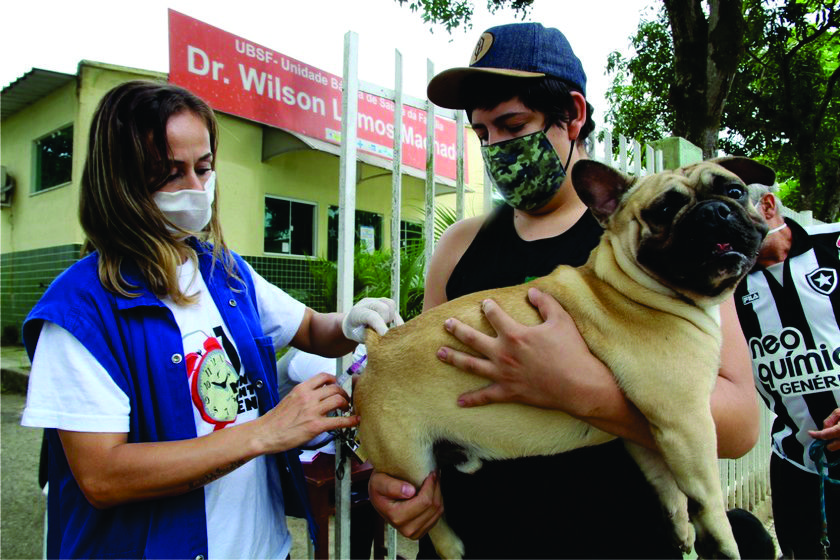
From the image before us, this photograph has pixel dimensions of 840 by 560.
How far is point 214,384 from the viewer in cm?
157

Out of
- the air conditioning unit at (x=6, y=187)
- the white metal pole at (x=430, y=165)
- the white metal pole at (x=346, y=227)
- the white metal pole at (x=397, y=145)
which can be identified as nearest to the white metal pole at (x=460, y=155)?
the white metal pole at (x=430, y=165)

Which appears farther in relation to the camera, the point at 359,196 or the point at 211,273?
the point at 359,196

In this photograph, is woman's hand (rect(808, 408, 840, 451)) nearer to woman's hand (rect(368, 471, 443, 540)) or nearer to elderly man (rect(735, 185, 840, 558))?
elderly man (rect(735, 185, 840, 558))

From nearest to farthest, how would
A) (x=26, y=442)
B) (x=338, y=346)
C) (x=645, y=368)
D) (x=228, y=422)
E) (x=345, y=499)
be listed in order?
(x=645, y=368) < (x=228, y=422) < (x=338, y=346) < (x=345, y=499) < (x=26, y=442)

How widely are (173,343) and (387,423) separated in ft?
2.28

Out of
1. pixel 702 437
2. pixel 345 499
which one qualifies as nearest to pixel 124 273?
pixel 345 499

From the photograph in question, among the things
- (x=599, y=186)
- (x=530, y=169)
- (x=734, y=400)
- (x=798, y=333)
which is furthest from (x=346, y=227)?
(x=798, y=333)

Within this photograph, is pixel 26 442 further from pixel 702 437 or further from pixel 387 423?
pixel 702 437

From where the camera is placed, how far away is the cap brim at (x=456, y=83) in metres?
1.69

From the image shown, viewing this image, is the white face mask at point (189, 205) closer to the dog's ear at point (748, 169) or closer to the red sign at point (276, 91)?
the dog's ear at point (748, 169)

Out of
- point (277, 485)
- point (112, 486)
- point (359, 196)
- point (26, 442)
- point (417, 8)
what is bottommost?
point (26, 442)

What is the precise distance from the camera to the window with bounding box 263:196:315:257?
11.0 metres

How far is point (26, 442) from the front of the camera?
6.21 m

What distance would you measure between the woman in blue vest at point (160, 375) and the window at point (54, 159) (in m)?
11.1
